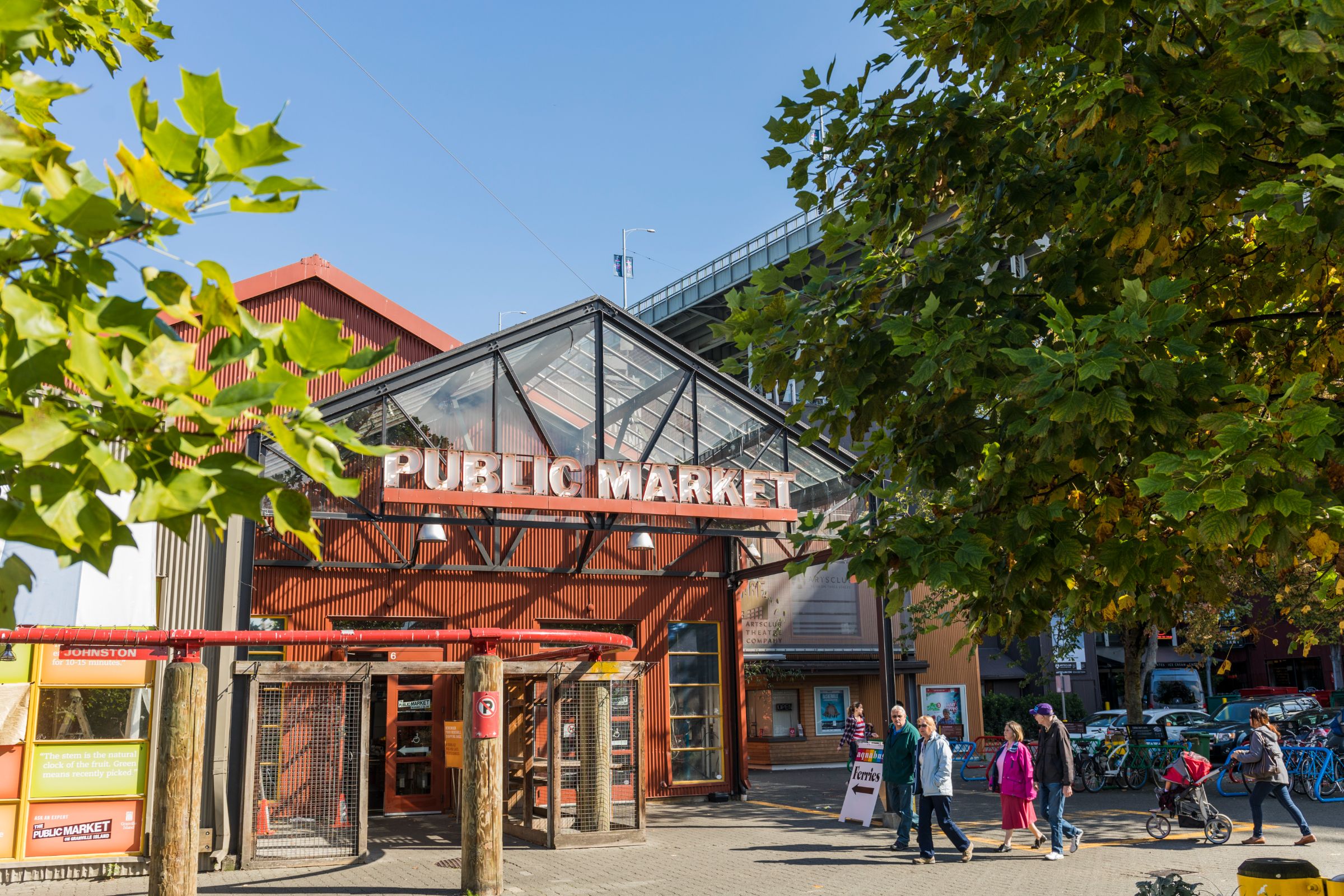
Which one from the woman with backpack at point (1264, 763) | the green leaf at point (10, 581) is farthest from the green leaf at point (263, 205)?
the woman with backpack at point (1264, 763)

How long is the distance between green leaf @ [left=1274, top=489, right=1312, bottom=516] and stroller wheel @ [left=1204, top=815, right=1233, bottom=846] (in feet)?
36.7

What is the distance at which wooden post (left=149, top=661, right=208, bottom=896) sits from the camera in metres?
9.09

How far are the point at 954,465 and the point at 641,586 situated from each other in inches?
486

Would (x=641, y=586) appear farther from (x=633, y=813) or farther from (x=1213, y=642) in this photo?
(x=1213, y=642)

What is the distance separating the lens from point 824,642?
2820 cm

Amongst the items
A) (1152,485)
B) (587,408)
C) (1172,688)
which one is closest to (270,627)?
(587,408)

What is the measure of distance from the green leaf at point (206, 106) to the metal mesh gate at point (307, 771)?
1128cm

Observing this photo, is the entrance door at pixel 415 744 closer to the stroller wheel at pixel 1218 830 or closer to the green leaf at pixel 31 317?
the stroller wheel at pixel 1218 830

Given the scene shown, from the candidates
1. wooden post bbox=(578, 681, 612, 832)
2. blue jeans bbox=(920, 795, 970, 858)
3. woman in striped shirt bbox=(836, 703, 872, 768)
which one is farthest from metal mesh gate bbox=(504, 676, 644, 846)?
woman in striped shirt bbox=(836, 703, 872, 768)

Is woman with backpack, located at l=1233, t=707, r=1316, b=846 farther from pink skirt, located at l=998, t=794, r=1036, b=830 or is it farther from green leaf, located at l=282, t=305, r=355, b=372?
green leaf, located at l=282, t=305, r=355, b=372

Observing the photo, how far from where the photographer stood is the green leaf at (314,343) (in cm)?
209

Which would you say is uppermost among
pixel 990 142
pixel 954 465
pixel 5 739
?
pixel 990 142

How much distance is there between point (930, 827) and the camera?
12219 mm

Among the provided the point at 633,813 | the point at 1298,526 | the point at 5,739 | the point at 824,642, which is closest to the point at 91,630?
the point at 5,739
